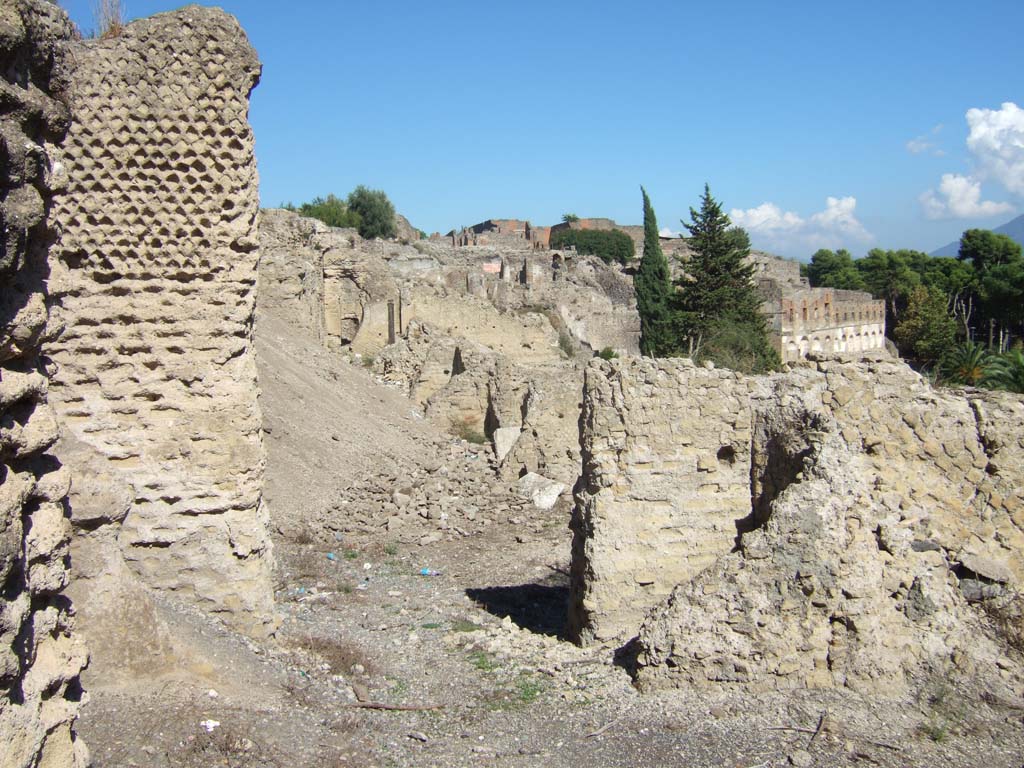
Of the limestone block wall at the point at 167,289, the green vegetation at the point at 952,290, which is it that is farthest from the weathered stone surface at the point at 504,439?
the green vegetation at the point at 952,290

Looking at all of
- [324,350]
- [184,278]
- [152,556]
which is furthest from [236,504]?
[324,350]

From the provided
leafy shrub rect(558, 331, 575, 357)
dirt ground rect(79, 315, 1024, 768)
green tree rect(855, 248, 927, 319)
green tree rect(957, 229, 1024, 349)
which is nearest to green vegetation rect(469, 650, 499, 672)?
dirt ground rect(79, 315, 1024, 768)

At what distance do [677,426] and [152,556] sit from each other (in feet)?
14.0

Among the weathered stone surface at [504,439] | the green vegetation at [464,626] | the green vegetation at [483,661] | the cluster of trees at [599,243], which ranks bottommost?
the green vegetation at [464,626]

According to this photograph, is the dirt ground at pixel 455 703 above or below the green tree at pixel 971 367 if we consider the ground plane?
below

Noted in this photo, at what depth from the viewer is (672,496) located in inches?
302

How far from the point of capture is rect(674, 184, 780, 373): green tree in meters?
28.2

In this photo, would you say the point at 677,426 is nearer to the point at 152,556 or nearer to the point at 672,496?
the point at 672,496

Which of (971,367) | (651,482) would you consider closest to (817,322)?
(971,367)

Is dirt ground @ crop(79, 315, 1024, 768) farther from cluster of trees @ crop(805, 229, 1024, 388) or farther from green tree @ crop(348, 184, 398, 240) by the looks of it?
green tree @ crop(348, 184, 398, 240)

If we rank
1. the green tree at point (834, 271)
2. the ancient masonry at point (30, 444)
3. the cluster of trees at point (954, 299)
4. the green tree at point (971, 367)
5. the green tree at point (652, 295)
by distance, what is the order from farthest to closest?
the green tree at point (834, 271) → the cluster of trees at point (954, 299) → the green tree at point (652, 295) → the green tree at point (971, 367) → the ancient masonry at point (30, 444)

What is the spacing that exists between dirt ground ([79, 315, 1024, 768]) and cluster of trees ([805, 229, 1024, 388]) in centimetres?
2091

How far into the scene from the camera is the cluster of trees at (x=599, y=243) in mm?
65000

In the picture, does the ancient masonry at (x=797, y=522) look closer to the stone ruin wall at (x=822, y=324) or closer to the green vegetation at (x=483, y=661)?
the green vegetation at (x=483, y=661)
